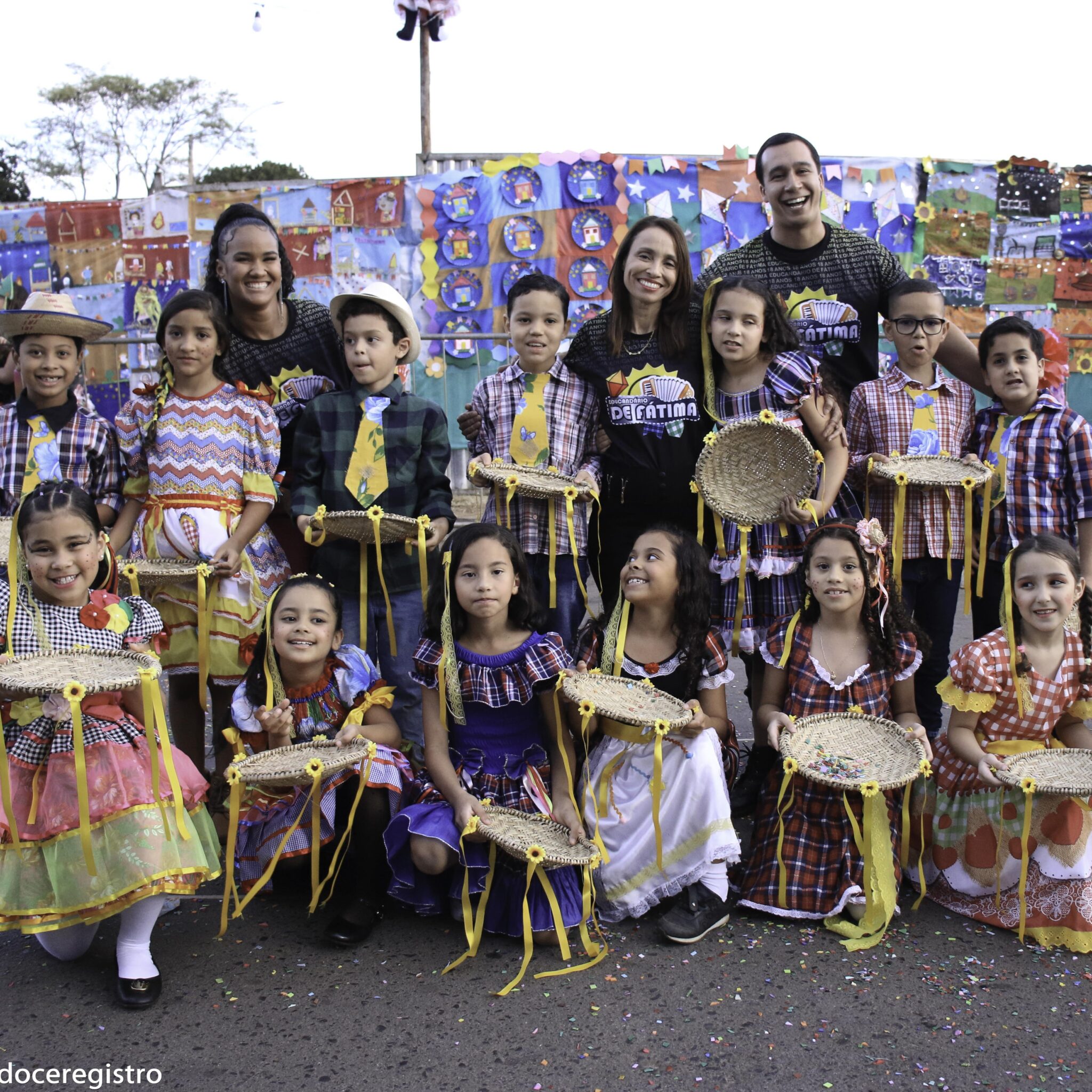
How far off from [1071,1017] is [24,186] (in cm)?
2489

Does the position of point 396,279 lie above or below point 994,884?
above

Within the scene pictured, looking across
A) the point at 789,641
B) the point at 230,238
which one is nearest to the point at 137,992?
the point at 789,641

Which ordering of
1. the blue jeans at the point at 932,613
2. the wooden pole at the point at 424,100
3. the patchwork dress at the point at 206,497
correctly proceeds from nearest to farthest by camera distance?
the patchwork dress at the point at 206,497 → the blue jeans at the point at 932,613 → the wooden pole at the point at 424,100

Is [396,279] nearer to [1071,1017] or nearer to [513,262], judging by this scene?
[513,262]

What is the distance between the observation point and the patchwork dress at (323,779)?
109 inches

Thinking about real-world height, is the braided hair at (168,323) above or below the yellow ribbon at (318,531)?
above

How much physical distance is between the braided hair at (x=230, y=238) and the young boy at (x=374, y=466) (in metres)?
0.39

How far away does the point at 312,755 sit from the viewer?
2.59 m

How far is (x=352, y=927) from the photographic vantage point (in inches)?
104

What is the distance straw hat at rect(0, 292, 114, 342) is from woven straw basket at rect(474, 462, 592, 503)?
1.42m

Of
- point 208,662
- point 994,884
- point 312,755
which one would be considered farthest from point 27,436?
point 994,884

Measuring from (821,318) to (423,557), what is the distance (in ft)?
5.27

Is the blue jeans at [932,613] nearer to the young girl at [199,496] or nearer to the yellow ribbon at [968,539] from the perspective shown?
the yellow ribbon at [968,539]

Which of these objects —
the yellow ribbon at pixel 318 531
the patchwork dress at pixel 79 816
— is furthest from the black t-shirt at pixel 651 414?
the patchwork dress at pixel 79 816
